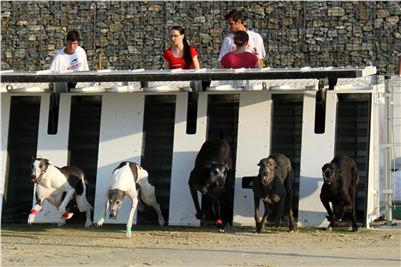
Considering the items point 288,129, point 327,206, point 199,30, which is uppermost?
point 199,30

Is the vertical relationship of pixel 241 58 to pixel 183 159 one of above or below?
above

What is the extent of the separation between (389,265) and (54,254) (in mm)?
3380

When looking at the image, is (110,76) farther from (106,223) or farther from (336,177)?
(336,177)

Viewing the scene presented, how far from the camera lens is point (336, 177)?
39.1 ft

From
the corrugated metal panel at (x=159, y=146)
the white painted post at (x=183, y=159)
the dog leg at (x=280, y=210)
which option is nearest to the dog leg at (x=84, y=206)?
the corrugated metal panel at (x=159, y=146)

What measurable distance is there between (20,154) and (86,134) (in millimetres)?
Answer: 953

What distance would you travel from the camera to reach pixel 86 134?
13914 millimetres

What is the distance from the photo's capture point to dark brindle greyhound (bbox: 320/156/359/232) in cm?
1199

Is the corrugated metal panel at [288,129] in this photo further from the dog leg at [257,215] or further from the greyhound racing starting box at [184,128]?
the dog leg at [257,215]

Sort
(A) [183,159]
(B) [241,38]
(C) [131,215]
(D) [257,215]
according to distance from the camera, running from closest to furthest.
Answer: (C) [131,215], (D) [257,215], (B) [241,38], (A) [183,159]

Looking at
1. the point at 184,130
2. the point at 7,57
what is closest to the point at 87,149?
the point at 184,130

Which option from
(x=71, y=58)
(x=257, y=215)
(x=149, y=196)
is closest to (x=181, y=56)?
(x=71, y=58)

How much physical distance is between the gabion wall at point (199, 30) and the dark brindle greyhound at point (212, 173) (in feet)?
24.1

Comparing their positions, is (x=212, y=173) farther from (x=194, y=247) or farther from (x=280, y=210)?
(x=194, y=247)
